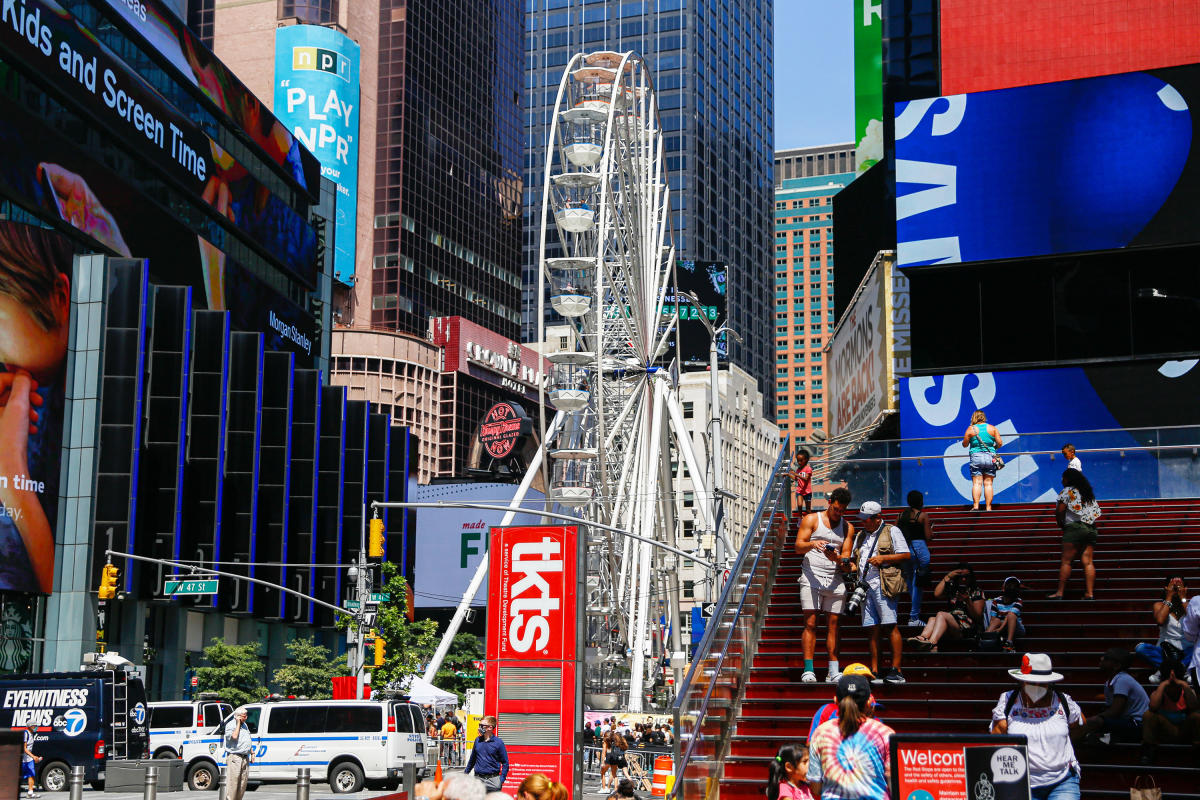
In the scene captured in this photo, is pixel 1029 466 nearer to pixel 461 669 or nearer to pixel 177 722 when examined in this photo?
pixel 177 722

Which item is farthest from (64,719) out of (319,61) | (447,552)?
(319,61)

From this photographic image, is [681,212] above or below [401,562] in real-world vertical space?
above

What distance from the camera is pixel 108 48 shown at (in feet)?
202

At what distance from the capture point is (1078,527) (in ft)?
62.7

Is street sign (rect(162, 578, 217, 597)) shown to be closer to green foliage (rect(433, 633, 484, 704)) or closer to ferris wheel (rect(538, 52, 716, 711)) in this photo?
ferris wheel (rect(538, 52, 716, 711))

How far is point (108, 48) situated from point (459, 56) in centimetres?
9961

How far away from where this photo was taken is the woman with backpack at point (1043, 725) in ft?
38.6

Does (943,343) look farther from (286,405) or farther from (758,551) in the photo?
(286,405)

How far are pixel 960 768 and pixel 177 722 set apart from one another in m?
29.3

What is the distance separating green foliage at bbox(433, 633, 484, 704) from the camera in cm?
9088

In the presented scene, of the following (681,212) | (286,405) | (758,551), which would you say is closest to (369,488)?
(286,405)

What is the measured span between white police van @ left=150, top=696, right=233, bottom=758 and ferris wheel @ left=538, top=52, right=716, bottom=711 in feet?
49.8

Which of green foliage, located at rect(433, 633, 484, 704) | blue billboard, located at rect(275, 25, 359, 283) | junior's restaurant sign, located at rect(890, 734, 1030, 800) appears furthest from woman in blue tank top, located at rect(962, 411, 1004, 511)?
blue billboard, located at rect(275, 25, 359, 283)

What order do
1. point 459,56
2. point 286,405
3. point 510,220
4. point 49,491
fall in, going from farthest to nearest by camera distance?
point 510,220, point 459,56, point 286,405, point 49,491
